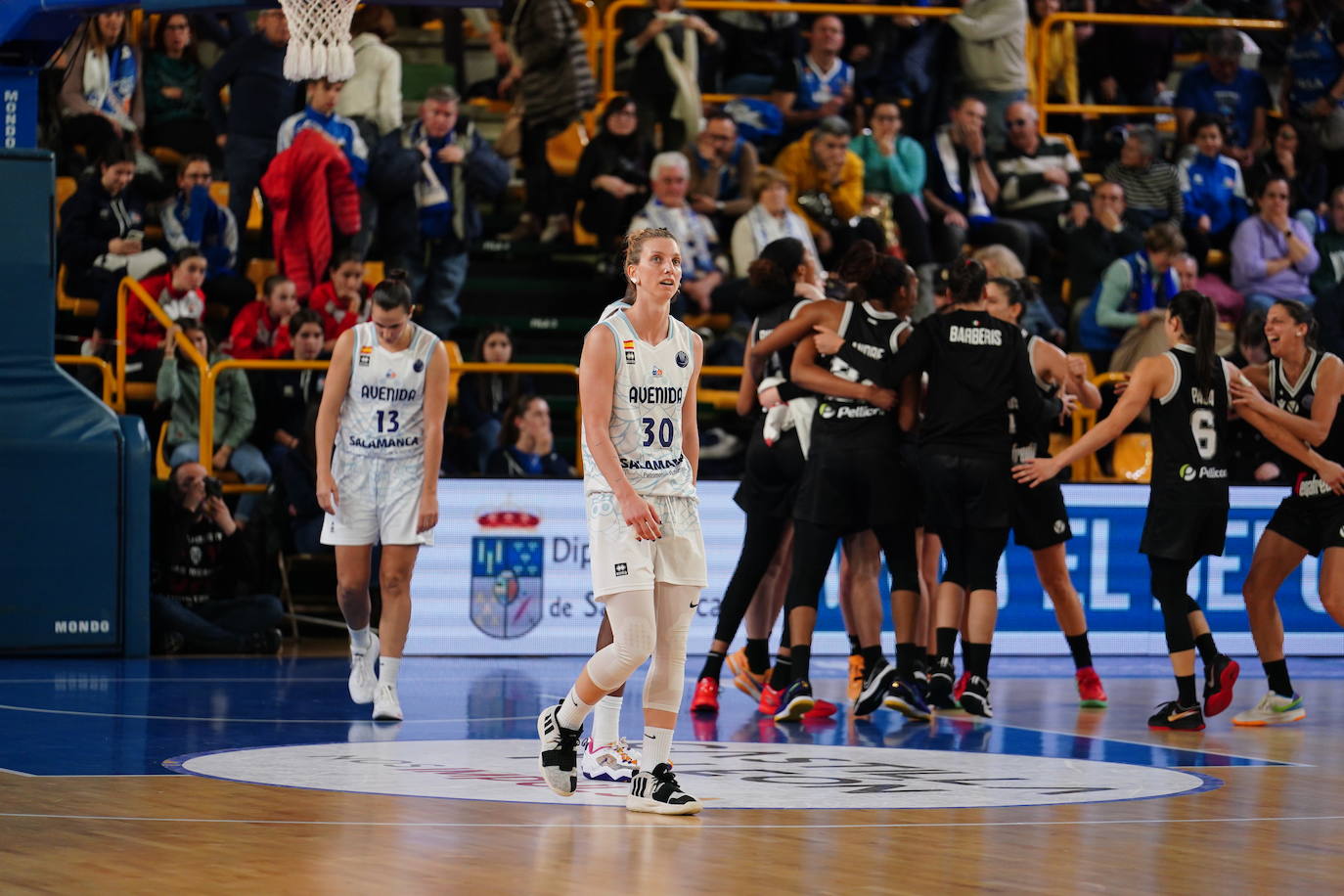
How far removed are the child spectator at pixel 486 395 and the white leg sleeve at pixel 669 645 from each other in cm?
744

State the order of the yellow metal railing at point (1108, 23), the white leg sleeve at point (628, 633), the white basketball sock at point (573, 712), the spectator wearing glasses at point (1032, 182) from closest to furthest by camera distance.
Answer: the white leg sleeve at point (628, 633)
the white basketball sock at point (573, 712)
the spectator wearing glasses at point (1032, 182)
the yellow metal railing at point (1108, 23)

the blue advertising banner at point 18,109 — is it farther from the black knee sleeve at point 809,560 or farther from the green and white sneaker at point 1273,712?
the green and white sneaker at point 1273,712

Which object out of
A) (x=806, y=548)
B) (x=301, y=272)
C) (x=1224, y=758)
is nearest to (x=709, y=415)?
(x=301, y=272)

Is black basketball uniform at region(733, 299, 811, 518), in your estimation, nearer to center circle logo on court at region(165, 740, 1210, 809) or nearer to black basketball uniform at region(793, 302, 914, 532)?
black basketball uniform at region(793, 302, 914, 532)

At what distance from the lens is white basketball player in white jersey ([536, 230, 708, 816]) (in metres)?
6.82

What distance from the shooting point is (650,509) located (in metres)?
6.74

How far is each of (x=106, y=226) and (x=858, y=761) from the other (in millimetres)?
8760

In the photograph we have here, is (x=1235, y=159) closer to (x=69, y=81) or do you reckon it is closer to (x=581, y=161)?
(x=581, y=161)

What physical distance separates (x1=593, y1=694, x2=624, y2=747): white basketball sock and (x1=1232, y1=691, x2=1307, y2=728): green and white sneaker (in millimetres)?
4152

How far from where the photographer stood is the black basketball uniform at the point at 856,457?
31.4ft

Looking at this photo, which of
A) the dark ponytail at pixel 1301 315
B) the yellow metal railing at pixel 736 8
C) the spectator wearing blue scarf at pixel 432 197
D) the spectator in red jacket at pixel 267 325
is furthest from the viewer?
the yellow metal railing at pixel 736 8

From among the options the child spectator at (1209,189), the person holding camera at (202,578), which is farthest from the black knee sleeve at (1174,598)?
the child spectator at (1209,189)

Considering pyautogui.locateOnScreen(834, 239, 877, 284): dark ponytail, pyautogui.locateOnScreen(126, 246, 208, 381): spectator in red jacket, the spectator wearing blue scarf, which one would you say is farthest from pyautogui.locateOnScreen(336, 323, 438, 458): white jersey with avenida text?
the spectator wearing blue scarf

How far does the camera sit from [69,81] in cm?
1553
